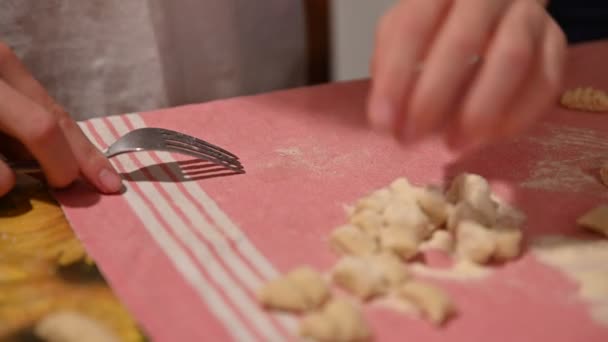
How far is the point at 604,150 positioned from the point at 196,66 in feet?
2.59

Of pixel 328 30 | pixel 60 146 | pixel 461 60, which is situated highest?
pixel 461 60

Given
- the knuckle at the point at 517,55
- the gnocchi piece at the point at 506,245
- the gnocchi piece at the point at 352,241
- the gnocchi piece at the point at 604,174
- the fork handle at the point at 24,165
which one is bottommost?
the gnocchi piece at the point at 604,174

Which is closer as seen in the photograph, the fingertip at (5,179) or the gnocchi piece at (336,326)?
the gnocchi piece at (336,326)

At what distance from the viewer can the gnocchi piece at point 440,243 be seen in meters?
0.74

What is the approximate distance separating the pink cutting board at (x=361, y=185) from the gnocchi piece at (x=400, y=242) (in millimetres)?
52

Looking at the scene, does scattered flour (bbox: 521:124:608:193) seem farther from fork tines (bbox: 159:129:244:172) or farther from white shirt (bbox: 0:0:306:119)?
white shirt (bbox: 0:0:306:119)

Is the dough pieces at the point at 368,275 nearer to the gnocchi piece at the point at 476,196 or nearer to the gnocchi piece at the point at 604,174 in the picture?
the gnocchi piece at the point at 476,196

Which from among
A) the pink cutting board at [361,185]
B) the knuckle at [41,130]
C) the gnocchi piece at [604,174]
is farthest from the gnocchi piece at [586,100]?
the knuckle at [41,130]

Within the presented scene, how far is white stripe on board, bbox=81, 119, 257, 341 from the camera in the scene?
1.98 ft

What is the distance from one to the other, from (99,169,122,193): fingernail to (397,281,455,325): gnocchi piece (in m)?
0.38

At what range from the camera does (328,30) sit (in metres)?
2.00

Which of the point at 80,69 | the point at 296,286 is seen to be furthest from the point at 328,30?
the point at 296,286

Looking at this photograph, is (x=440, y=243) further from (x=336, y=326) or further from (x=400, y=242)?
(x=336, y=326)

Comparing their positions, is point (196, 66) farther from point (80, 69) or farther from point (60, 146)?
point (60, 146)
